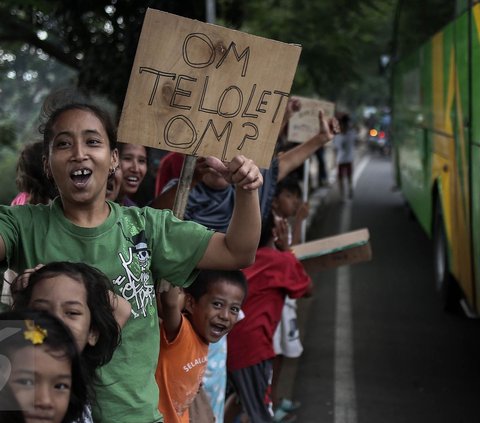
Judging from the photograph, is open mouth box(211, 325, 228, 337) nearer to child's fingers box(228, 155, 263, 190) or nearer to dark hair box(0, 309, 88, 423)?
child's fingers box(228, 155, 263, 190)

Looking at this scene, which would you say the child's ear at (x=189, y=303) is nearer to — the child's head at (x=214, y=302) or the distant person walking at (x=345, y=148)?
the child's head at (x=214, y=302)

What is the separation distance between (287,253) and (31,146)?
5.08 feet

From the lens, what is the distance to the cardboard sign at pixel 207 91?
2.66m

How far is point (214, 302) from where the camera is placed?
135 inches

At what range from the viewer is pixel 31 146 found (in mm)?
3568

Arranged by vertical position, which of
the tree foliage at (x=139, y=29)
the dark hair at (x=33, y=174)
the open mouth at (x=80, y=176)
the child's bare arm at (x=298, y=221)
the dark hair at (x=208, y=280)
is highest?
the tree foliage at (x=139, y=29)

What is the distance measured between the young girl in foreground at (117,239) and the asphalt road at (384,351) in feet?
9.10

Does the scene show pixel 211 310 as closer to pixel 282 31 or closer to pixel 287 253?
pixel 287 253

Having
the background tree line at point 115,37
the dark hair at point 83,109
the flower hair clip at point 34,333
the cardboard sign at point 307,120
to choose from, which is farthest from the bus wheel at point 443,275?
the flower hair clip at point 34,333

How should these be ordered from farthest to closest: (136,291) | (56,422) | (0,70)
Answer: (0,70)
(136,291)
(56,422)

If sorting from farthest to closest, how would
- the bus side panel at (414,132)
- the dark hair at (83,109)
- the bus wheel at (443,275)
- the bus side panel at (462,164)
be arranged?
the bus side panel at (414,132), the bus wheel at (443,275), the bus side panel at (462,164), the dark hair at (83,109)

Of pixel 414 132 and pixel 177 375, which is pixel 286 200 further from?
pixel 414 132

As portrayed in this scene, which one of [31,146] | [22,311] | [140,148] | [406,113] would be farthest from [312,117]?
[22,311]

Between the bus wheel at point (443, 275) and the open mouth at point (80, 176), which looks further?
the bus wheel at point (443, 275)
